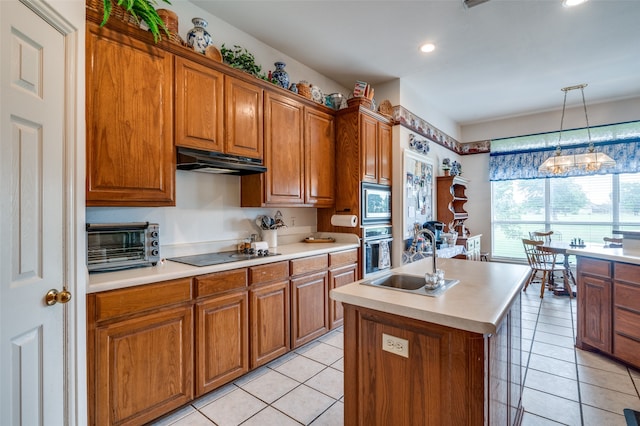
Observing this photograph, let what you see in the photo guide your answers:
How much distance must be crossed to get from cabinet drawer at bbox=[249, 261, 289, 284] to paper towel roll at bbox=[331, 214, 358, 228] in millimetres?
1062

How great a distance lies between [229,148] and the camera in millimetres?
2459

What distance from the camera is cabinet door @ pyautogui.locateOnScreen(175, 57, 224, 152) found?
2.15m

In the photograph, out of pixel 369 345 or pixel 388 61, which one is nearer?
pixel 369 345

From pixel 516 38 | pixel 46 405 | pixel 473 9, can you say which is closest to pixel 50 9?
pixel 46 405

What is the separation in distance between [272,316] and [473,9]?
321cm

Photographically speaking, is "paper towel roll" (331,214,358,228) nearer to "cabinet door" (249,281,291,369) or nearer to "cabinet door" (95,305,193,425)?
"cabinet door" (249,281,291,369)

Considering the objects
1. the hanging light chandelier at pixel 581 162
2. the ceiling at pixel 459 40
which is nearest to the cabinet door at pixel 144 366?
the ceiling at pixel 459 40

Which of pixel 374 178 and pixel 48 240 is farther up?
pixel 374 178

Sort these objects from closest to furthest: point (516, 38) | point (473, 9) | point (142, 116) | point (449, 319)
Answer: point (449, 319), point (142, 116), point (473, 9), point (516, 38)

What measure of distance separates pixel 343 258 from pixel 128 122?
2272 millimetres

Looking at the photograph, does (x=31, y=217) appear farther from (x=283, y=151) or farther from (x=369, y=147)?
(x=369, y=147)

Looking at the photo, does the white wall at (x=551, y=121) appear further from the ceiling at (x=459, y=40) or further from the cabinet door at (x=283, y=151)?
the cabinet door at (x=283, y=151)

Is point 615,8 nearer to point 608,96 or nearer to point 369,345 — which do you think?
point 608,96

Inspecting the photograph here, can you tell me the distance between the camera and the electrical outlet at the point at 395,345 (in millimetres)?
1272
